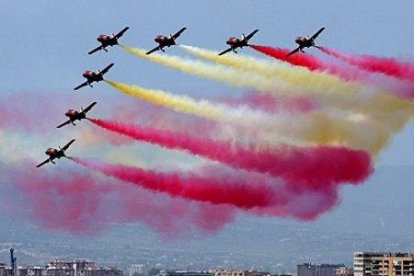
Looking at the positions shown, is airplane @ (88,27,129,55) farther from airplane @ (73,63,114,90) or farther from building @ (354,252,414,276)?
building @ (354,252,414,276)

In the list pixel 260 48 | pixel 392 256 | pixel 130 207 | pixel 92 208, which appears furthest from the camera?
pixel 392 256

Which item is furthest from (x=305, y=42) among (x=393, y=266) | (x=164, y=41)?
(x=393, y=266)

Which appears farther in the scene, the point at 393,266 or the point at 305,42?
the point at 393,266

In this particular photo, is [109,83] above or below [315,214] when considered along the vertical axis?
above

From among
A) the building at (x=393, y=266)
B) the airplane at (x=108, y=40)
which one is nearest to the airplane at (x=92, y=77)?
the airplane at (x=108, y=40)

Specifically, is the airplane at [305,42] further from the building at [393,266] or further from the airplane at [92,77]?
the building at [393,266]

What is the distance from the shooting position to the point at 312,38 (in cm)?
9925

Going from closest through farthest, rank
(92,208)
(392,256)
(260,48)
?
(260,48) → (92,208) → (392,256)

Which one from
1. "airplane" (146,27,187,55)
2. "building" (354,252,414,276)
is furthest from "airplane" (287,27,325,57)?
"building" (354,252,414,276)

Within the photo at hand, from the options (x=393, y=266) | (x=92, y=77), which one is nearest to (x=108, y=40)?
(x=92, y=77)

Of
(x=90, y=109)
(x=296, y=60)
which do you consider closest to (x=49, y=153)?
(x=90, y=109)

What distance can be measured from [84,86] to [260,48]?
12.2 m

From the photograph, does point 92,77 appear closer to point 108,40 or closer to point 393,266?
point 108,40

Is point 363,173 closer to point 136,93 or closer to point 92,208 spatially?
point 136,93
